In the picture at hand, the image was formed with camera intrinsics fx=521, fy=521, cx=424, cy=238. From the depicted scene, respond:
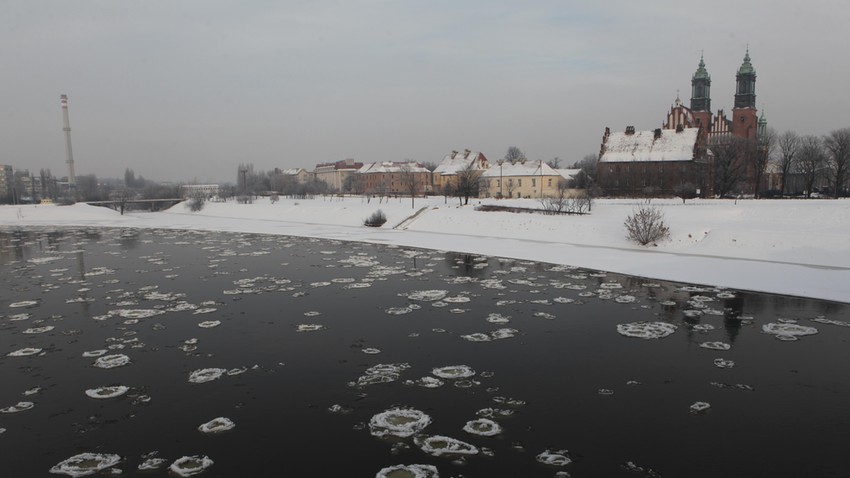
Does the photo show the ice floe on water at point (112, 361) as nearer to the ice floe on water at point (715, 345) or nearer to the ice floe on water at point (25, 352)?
the ice floe on water at point (25, 352)

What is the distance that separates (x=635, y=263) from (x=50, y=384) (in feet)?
62.6

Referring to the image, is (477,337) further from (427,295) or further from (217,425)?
(217,425)

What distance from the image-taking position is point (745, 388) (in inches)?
320

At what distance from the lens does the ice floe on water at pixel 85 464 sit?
5.81m

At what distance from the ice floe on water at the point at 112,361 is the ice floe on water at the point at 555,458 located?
744 centimetres

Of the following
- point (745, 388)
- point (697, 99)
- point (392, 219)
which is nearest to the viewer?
point (745, 388)

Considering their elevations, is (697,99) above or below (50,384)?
above

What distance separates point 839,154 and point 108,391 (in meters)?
72.0

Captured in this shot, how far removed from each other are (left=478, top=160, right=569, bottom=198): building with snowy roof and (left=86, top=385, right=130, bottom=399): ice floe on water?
218ft

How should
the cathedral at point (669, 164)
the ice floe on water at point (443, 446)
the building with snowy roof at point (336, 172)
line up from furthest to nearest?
1. the building with snowy roof at point (336, 172)
2. the cathedral at point (669, 164)
3. the ice floe on water at point (443, 446)

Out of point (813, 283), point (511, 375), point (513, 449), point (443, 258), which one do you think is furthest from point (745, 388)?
point (443, 258)

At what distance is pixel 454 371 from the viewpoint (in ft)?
29.4

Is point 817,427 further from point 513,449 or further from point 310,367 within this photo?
point 310,367

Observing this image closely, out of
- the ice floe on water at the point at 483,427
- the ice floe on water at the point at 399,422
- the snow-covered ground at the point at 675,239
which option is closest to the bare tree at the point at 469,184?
the snow-covered ground at the point at 675,239
